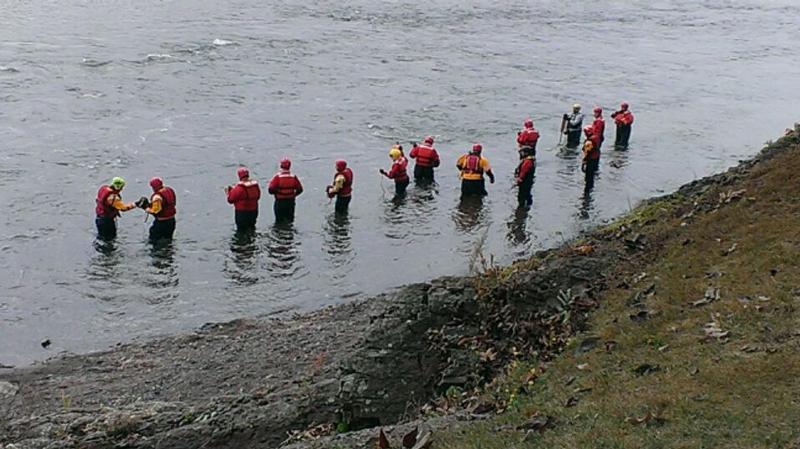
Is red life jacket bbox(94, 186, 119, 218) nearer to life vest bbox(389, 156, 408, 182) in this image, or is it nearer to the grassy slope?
life vest bbox(389, 156, 408, 182)

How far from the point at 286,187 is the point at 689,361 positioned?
561 inches

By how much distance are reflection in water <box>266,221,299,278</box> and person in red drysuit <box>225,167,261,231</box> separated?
589 millimetres

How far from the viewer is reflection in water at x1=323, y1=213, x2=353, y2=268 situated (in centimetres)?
2175

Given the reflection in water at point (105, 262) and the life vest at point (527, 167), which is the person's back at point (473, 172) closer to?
the life vest at point (527, 167)

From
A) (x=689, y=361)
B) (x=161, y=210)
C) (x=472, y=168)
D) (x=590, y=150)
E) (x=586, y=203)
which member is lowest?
(x=586, y=203)

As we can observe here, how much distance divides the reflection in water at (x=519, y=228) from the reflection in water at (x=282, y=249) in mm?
5135

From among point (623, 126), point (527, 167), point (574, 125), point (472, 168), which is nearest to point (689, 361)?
point (527, 167)

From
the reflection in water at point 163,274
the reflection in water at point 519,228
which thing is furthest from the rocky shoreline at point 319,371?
the reflection in water at point 519,228

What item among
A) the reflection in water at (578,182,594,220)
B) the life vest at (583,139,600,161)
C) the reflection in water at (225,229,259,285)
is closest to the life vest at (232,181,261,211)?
the reflection in water at (225,229,259,285)

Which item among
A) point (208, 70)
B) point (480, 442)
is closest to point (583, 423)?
point (480, 442)

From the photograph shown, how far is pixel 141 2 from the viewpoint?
52.1 m

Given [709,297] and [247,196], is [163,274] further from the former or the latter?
[709,297]

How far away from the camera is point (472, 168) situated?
25609 millimetres

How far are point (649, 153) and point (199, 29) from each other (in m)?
22.9
